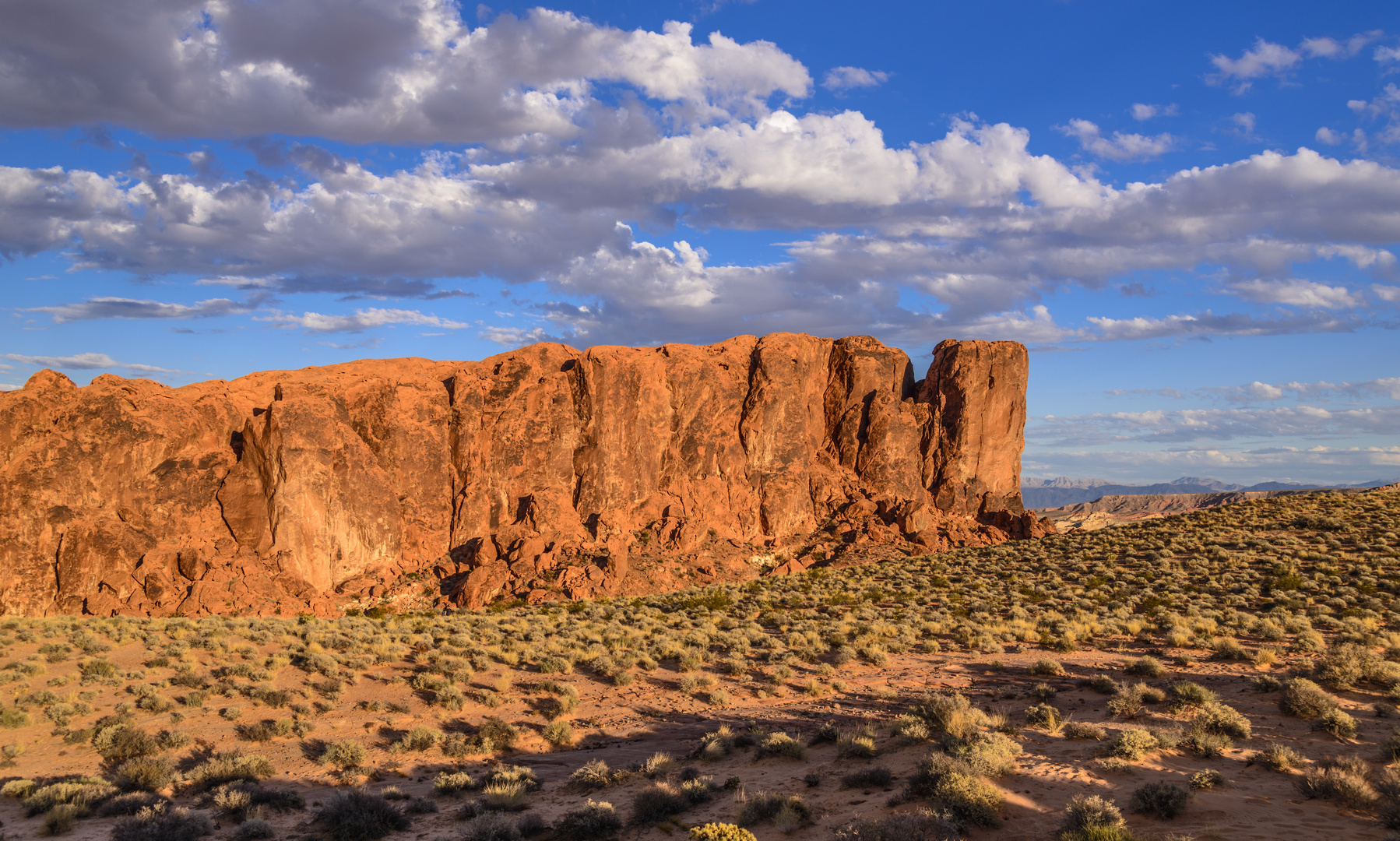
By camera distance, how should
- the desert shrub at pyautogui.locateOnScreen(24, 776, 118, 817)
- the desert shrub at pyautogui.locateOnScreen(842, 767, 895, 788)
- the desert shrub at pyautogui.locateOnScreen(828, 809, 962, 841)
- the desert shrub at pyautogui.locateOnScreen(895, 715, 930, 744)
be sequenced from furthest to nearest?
1. the desert shrub at pyautogui.locateOnScreen(895, 715, 930, 744)
2. the desert shrub at pyautogui.locateOnScreen(24, 776, 118, 817)
3. the desert shrub at pyautogui.locateOnScreen(842, 767, 895, 788)
4. the desert shrub at pyautogui.locateOnScreen(828, 809, 962, 841)

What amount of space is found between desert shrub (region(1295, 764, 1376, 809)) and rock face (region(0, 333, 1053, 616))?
35.4 metres

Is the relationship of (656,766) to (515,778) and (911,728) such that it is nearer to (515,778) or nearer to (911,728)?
(515,778)

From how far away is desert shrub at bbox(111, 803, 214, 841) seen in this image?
10.1 metres

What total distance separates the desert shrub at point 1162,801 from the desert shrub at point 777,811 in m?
4.17

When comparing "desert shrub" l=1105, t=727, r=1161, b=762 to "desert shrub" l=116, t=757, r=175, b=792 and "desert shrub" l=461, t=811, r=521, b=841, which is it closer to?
"desert shrub" l=461, t=811, r=521, b=841

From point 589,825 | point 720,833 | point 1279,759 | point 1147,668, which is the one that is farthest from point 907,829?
point 1147,668

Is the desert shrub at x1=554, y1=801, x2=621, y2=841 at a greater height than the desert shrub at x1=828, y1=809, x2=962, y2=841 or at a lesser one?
lesser

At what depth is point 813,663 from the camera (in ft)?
70.5

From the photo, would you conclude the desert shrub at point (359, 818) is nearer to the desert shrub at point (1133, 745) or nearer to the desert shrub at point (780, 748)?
the desert shrub at point (780, 748)

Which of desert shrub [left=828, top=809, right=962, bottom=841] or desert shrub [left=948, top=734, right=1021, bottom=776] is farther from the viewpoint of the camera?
desert shrub [left=948, top=734, right=1021, bottom=776]

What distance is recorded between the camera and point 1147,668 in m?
17.0

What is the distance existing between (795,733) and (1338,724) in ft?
30.3

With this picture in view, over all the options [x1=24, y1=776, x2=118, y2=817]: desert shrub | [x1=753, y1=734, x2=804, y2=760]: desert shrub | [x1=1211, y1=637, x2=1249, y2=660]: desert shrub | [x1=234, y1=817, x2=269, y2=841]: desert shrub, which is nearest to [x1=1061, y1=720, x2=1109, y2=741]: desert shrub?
[x1=753, y1=734, x2=804, y2=760]: desert shrub

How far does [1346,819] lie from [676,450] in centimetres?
4454
